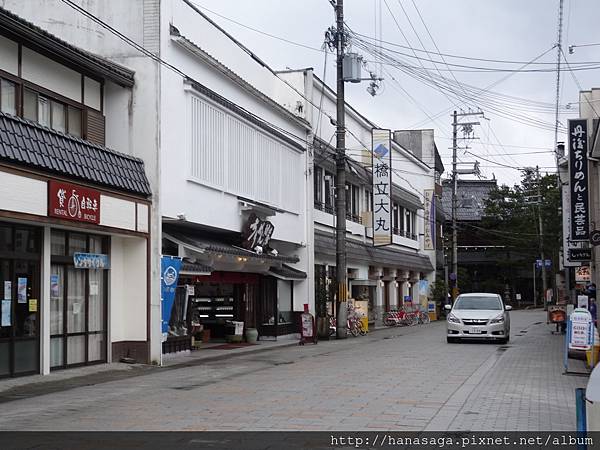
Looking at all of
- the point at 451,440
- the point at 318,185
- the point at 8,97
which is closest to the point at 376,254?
the point at 318,185

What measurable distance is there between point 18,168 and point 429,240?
43.7 m

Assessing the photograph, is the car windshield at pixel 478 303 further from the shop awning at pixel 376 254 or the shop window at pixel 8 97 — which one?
the shop window at pixel 8 97

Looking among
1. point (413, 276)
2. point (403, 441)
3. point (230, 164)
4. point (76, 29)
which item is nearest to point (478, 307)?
point (230, 164)

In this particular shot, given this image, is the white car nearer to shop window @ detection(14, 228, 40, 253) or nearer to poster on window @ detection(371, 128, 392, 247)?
poster on window @ detection(371, 128, 392, 247)

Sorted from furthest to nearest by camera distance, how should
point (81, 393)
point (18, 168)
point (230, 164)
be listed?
point (230, 164) < point (18, 168) < point (81, 393)

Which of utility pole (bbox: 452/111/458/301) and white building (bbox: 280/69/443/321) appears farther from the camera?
utility pole (bbox: 452/111/458/301)

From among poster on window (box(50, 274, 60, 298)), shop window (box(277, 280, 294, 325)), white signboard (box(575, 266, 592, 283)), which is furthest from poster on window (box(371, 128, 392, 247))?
poster on window (box(50, 274, 60, 298))

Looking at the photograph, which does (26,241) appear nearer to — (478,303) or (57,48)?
(57,48)

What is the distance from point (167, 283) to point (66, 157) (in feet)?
15.0

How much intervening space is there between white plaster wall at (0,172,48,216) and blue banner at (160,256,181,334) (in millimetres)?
4514

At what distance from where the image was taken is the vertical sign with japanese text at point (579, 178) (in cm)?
2381

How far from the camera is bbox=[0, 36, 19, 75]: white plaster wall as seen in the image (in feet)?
51.8

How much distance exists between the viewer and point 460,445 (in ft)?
29.5

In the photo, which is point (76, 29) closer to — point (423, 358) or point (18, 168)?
point (18, 168)
